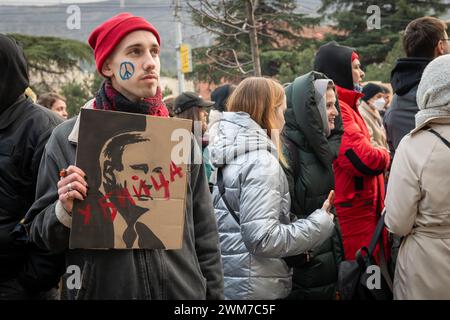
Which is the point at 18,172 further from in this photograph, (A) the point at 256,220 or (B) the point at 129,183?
(A) the point at 256,220

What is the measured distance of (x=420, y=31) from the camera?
4359mm

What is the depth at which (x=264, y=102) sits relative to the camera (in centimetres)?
331

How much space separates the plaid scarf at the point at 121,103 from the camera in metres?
2.20

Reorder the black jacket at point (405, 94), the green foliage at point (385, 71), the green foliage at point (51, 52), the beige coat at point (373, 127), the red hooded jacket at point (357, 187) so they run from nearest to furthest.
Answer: the red hooded jacket at point (357, 187) < the black jacket at point (405, 94) < the beige coat at point (373, 127) < the green foliage at point (385, 71) < the green foliage at point (51, 52)

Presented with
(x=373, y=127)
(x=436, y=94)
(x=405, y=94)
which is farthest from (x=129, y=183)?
(x=373, y=127)

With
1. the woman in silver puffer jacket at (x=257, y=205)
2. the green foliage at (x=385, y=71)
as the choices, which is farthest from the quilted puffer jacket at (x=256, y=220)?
the green foliage at (x=385, y=71)

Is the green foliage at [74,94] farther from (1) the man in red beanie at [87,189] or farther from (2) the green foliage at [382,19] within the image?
(1) the man in red beanie at [87,189]

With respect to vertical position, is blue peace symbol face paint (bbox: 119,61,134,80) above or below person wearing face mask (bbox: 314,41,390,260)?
above

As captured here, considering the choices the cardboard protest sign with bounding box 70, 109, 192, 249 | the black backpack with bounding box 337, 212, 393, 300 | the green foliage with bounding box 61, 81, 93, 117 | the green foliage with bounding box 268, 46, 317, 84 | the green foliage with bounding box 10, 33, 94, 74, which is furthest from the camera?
the green foliage with bounding box 61, 81, 93, 117

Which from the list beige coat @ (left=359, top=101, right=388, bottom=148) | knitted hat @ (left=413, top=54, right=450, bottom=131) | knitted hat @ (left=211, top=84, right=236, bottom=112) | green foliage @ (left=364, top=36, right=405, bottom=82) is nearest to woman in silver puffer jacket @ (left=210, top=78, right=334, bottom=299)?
knitted hat @ (left=413, top=54, right=450, bottom=131)

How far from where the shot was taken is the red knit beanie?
7.20ft

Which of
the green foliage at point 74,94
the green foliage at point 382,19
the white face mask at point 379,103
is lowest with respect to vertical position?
the white face mask at point 379,103

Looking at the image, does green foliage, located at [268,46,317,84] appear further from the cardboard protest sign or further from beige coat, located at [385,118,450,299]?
the cardboard protest sign
